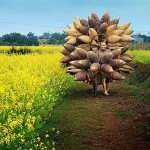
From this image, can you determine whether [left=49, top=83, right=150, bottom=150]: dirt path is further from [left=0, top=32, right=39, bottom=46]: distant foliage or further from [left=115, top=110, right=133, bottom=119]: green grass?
[left=0, top=32, right=39, bottom=46]: distant foliage

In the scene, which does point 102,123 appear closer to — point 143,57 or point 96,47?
point 96,47

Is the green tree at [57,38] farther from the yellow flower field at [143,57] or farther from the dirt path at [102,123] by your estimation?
the dirt path at [102,123]

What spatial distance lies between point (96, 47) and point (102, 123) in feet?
15.6

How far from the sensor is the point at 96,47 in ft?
49.6

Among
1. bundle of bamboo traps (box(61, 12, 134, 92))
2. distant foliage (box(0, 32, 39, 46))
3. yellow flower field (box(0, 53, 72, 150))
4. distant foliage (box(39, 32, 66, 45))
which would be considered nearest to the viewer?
yellow flower field (box(0, 53, 72, 150))

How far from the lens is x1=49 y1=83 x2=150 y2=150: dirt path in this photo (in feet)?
28.9

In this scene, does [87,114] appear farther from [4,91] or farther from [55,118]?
[4,91]

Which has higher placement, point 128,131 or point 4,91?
point 4,91

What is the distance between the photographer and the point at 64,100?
14.4m

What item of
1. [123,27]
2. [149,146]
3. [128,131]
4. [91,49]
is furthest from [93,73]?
[149,146]

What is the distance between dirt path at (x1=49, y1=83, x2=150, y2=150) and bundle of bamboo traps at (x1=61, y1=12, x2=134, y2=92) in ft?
2.89

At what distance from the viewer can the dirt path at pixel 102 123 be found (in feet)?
28.9

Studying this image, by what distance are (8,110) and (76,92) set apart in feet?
27.5

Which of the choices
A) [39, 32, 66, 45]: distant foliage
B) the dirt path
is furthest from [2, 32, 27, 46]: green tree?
the dirt path
